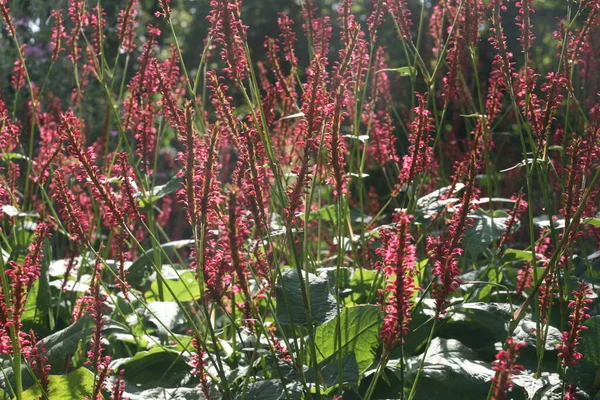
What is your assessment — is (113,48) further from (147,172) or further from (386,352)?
(386,352)

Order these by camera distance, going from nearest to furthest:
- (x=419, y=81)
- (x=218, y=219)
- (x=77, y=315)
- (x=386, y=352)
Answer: (x=386, y=352)
(x=218, y=219)
(x=77, y=315)
(x=419, y=81)

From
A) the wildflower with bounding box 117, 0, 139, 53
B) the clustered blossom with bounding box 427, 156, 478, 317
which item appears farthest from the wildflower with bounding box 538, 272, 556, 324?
the wildflower with bounding box 117, 0, 139, 53

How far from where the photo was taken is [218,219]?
82.5 inches

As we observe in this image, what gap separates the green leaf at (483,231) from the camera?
9.53 feet

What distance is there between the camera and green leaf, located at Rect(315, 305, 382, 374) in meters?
2.45

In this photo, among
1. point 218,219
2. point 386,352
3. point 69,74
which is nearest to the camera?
point 386,352

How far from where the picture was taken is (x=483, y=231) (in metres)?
2.96

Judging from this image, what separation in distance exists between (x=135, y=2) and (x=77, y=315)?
4.16 ft

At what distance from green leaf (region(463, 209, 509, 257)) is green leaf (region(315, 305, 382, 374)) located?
0.65 meters

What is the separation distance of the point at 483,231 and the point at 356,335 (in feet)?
2.57

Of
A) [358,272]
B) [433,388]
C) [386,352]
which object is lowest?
[433,388]

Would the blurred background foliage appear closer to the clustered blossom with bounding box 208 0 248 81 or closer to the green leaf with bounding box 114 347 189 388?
the clustered blossom with bounding box 208 0 248 81

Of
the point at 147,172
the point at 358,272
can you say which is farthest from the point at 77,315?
the point at 358,272

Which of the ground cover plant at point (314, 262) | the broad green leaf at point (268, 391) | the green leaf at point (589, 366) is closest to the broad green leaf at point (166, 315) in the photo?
the ground cover plant at point (314, 262)
